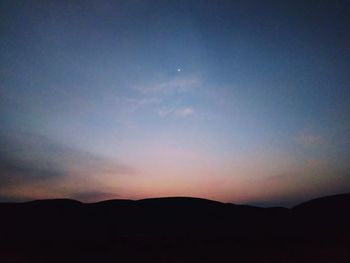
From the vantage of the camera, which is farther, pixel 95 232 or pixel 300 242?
pixel 95 232

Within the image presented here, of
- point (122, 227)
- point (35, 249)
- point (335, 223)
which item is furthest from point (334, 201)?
point (35, 249)

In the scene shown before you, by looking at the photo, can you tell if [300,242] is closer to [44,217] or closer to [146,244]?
[146,244]

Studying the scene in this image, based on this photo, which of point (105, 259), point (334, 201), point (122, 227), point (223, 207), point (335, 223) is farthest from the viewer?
point (223, 207)

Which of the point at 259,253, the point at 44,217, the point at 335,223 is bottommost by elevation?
the point at 259,253

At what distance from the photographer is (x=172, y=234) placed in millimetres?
8508

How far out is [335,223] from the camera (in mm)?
8367

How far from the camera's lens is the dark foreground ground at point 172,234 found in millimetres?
7852

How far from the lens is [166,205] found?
1100cm

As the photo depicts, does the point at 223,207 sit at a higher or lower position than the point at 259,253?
higher

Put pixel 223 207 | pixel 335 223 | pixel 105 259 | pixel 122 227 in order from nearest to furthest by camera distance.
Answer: pixel 105 259 < pixel 335 223 < pixel 122 227 < pixel 223 207

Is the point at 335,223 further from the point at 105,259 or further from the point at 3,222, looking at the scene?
the point at 3,222

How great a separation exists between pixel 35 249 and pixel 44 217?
4.47ft

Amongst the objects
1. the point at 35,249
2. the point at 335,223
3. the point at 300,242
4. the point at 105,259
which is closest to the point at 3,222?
the point at 35,249

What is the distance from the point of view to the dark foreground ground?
7852 millimetres
